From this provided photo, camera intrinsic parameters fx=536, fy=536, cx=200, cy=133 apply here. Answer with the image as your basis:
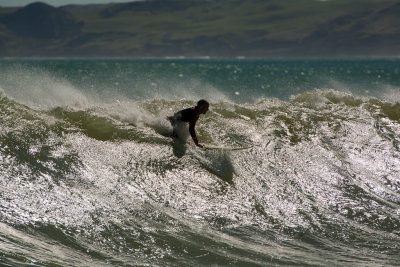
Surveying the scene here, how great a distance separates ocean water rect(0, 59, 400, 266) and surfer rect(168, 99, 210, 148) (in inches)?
7.5

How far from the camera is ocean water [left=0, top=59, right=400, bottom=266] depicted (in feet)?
20.8

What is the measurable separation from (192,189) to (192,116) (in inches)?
85.1

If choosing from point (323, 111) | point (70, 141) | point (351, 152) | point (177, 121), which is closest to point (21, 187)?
point (70, 141)

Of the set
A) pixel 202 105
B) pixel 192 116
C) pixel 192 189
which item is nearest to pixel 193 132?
pixel 192 116

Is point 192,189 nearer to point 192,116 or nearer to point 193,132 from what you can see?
point 193,132

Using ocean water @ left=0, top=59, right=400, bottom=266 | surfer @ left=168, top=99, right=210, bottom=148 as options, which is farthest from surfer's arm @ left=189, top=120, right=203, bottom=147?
ocean water @ left=0, top=59, right=400, bottom=266

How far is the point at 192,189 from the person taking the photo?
8.40m

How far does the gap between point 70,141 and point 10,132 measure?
104 cm

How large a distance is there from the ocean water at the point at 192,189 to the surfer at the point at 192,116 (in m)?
0.19

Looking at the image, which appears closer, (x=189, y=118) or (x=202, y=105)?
(x=202, y=105)

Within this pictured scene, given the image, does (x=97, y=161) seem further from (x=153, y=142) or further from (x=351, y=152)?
(x=351, y=152)

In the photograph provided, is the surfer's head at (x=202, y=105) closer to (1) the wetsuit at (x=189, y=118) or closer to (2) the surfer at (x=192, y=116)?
(2) the surfer at (x=192, y=116)

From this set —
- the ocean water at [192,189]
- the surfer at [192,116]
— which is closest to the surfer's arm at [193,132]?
the surfer at [192,116]

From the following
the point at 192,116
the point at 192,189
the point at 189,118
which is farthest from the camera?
the point at 189,118
